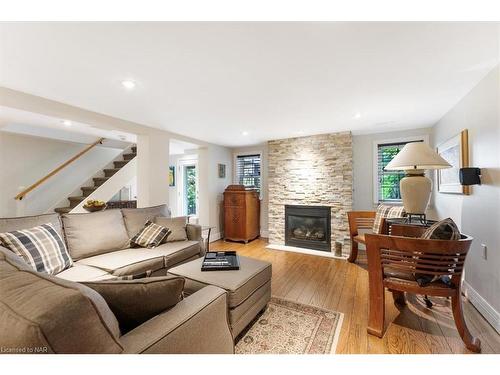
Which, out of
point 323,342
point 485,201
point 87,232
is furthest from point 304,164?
point 87,232

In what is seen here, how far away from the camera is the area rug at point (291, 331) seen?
158 cm

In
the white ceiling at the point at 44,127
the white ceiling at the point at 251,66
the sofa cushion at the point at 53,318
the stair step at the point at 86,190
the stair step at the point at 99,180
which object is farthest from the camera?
the stair step at the point at 99,180

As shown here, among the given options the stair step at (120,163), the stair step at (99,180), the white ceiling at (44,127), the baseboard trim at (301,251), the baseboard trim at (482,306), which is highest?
the white ceiling at (44,127)

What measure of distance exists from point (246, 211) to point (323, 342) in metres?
3.12

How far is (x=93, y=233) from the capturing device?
92.2 inches

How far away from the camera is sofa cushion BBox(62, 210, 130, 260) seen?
2.22 meters

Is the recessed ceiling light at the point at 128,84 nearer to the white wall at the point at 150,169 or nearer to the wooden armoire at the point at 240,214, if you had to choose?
the white wall at the point at 150,169

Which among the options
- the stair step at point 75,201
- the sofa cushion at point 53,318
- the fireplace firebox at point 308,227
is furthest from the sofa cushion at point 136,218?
the stair step at point 75,201

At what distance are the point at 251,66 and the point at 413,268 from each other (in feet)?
6.50


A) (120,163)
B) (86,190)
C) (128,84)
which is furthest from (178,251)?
(120,163)

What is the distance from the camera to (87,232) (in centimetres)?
231

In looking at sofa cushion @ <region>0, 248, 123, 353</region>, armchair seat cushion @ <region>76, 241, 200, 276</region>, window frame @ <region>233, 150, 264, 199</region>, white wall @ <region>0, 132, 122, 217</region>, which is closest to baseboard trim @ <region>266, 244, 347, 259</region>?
window frame @ <region>233, 150, 264, 199</region>

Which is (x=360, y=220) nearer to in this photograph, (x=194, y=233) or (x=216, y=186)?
(x=194, y=233)

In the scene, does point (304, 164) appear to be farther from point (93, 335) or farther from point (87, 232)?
point (93, 335)
